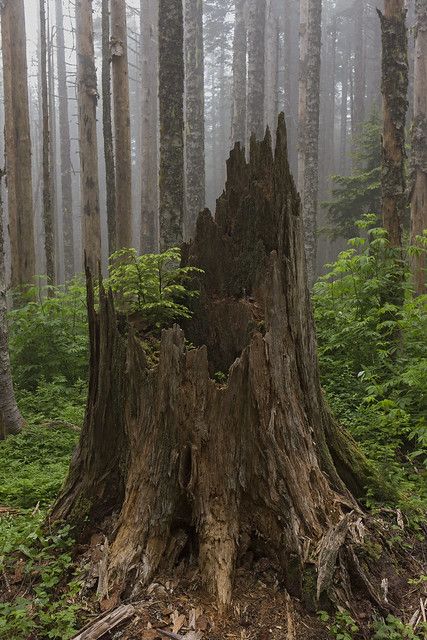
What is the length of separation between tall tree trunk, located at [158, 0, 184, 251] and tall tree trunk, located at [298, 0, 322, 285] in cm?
668

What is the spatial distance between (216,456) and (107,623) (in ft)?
3.37

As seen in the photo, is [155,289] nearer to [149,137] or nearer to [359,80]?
[149,137]

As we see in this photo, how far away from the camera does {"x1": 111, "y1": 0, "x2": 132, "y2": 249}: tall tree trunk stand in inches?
485

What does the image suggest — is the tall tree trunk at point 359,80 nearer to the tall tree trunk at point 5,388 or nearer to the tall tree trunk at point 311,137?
the tall tree trunk at point 311,137

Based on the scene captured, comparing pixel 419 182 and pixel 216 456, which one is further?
pixel 419 182

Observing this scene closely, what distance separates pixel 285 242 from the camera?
12.6 feet

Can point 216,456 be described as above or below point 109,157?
below

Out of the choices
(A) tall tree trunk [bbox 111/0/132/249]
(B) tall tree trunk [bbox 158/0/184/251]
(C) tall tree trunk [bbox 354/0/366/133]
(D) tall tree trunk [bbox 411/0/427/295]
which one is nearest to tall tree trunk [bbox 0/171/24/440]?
(B) tall tree trunk [bbox 158/0/184/251]

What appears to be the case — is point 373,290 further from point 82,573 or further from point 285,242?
point 82,573

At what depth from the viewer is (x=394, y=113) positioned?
22.7 ft

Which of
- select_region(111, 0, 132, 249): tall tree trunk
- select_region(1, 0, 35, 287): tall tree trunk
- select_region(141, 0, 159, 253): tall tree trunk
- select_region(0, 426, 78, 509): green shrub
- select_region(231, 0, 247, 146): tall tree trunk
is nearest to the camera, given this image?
select_region(0, 426, 78, 509): green shrub

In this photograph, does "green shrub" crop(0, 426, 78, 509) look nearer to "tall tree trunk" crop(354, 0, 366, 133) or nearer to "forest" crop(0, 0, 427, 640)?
"forest" crop(0, 0, 427, 640)

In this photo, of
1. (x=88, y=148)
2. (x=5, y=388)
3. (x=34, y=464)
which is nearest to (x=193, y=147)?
(x=88, y=148)

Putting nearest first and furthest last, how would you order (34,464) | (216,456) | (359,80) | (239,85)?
(216,456) < (34,464) < (239,85) < (359,80)
